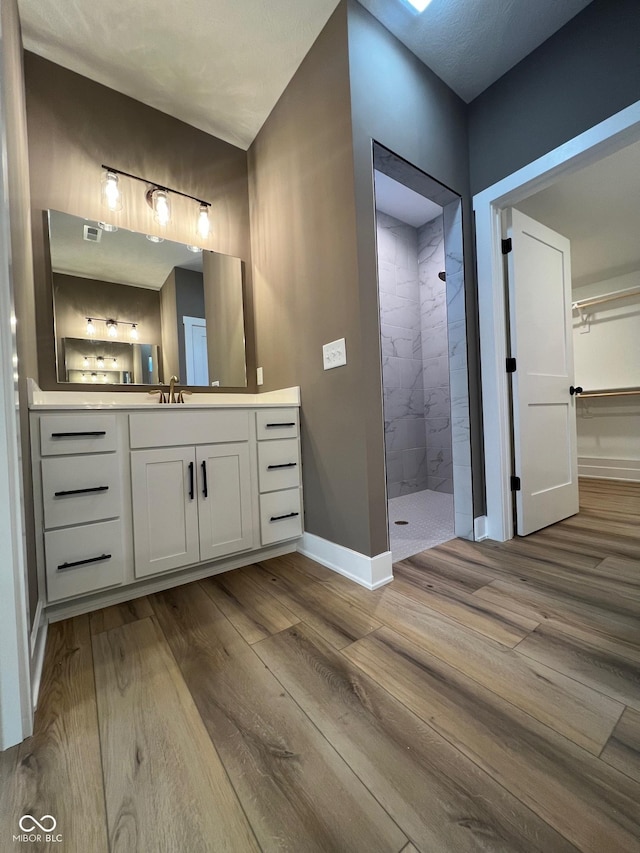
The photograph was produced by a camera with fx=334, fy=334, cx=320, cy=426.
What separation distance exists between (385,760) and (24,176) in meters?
2.57

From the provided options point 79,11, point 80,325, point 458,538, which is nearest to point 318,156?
point 79,11

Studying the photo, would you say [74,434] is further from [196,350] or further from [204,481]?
[196,350]

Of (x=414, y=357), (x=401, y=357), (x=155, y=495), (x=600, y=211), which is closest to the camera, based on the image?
(x=155, y=495)

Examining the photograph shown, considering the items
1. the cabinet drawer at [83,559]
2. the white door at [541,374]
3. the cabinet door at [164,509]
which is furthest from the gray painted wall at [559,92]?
the cabinet drawer at [83,559]

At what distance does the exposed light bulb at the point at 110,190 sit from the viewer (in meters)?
1.88

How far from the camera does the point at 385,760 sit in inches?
29.0

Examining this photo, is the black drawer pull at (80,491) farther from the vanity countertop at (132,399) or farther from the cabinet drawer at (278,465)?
the cabinet drawer at (278,465)

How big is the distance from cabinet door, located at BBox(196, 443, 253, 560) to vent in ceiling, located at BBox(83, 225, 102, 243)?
1350 millimetres

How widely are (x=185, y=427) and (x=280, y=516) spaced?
710 millimetres

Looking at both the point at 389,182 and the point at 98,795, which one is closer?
the point at 98,795

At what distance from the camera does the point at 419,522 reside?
8.15 feet

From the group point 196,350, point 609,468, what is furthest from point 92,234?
point 609,468

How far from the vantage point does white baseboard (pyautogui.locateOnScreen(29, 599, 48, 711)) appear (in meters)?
0.96

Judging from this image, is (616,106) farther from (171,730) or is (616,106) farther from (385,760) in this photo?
(171,730)
